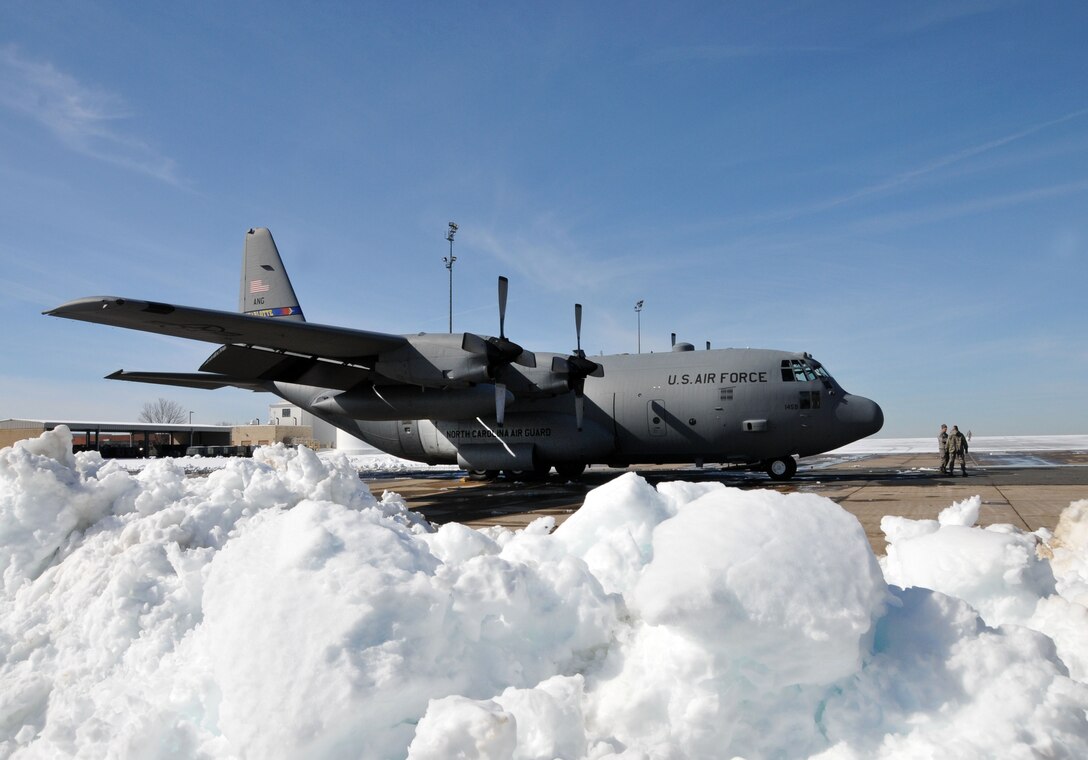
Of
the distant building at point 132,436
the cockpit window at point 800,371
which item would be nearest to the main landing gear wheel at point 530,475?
the cockpit window at point 800,371

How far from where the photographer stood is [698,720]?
1.96m

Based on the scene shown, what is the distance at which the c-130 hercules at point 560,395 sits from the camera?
14.1 metres

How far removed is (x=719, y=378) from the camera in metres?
15.4

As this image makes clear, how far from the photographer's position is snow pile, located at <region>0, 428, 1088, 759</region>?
1888mm

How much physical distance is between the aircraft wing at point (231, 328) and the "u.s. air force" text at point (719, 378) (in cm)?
630

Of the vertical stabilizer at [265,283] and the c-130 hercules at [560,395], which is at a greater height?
the vertical stabilizer at [265,283]

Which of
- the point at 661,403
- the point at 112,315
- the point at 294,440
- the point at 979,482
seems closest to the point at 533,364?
the point at 661,403

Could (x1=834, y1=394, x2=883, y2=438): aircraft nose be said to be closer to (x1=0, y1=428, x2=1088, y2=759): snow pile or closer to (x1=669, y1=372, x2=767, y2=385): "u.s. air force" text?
(x1=669, y1=372, x2=767, y2=385): "u.s. air force" text

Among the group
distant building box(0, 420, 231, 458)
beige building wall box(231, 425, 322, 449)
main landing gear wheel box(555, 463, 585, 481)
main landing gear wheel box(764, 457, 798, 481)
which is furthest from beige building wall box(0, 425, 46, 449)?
main landing gear wheel box(764, 457, 798, 481)

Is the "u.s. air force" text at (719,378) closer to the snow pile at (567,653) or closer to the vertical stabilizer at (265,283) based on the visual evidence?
the vertical stabilizer at (265,283)

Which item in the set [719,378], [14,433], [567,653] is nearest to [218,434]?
[14,433]

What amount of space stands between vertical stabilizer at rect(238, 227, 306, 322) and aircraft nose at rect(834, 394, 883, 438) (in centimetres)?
1398

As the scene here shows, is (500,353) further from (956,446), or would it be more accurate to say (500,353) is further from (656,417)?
(956,446)

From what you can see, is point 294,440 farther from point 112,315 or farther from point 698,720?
point 698,720
